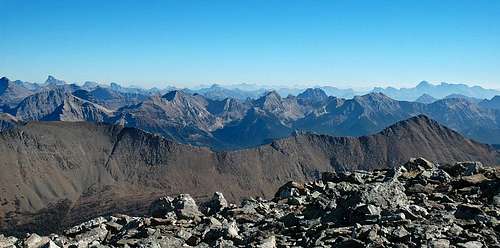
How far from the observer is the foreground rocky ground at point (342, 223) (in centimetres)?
2256

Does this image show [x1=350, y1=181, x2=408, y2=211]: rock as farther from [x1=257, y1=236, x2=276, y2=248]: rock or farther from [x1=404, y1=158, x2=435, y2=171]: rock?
[x1=404, y1=158, x2=435, y2=171]: rock

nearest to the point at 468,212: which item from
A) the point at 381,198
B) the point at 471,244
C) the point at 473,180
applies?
the point at 381,198

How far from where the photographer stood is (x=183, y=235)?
2797 cm

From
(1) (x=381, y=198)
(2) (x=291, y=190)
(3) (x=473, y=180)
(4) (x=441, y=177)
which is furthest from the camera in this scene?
(2) (x=291, y=190)

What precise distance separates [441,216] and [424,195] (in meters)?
6.73

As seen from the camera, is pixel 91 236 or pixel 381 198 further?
pixel 91 236

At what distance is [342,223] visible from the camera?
26.8 metres

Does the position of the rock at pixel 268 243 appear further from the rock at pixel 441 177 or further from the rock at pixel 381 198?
the rock at pixel 441 177

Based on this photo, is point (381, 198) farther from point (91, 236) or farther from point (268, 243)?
point (91, 236)

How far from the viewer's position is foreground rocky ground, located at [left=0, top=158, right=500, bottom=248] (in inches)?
888

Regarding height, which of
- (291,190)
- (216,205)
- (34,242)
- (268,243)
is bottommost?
(216,205)

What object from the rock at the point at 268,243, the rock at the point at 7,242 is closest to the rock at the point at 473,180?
the rock at the point at 268,243

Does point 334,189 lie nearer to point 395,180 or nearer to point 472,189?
point 395,180

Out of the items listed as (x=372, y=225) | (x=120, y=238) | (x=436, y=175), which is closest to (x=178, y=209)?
(x=120, y=238)
